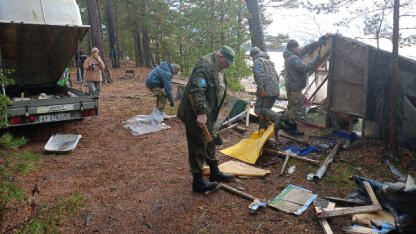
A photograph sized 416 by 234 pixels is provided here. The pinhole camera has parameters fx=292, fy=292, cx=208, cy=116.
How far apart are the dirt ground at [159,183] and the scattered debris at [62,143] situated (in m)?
0.15

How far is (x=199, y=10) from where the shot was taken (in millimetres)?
9523

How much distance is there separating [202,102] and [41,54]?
18.6ft

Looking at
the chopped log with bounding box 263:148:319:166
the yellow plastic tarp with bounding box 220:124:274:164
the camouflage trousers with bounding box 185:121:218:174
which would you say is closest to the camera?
the camouflage trousers with bounding box 185:121:218:174

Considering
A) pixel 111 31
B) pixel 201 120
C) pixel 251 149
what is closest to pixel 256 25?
pixel 251 149

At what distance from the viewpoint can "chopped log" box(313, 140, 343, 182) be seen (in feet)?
14.1

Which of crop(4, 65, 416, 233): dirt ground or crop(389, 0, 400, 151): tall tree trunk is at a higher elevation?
crop(389, 0, 400, 151): tall tree trunk

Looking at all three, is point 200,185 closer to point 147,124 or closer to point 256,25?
point 147,124

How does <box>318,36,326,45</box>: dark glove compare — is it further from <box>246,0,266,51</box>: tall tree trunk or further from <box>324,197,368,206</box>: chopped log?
<box>324,197,368,206</box>: chopped log

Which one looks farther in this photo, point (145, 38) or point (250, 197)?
point (145, 38)

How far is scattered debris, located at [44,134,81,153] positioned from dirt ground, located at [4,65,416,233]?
0.15 m

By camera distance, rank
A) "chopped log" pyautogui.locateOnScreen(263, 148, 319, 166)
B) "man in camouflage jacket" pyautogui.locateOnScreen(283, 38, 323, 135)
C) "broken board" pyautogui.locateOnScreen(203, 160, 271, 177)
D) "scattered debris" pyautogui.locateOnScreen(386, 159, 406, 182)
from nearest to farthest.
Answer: "scattered debris" pyautogui.locateOnScreen(386, 159, 406, 182)
"broken board" pyautogui.locateOnScreen(203, 160, 271, 177)
"chopped log" pyautogui.locateOnScreen(263, 148, 319, 166)
"man in camouflage jacket" pyautogui.locateOnScreen(283, 38, 323, 135)

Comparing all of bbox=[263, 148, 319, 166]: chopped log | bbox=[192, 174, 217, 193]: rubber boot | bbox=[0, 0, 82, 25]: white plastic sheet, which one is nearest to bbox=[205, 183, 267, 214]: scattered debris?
bbox=[192, 174, 217, 193]: rubber boot

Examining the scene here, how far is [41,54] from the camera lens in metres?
7.24

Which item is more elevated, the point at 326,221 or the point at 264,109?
the point at 264,109
